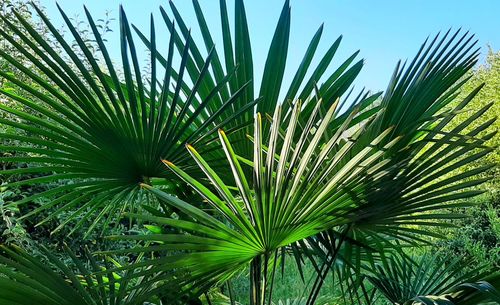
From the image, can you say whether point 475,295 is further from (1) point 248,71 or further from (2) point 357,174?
(1) point 248,71

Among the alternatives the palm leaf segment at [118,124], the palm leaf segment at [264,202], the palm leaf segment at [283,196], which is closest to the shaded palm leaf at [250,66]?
the palm leaf segment at [118,124]

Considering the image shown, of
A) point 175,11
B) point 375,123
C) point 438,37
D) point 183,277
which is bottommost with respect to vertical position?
point 183,277

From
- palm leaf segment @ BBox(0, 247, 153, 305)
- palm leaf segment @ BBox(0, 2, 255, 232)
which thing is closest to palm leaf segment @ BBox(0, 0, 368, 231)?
palm leaf segment @ BBox(0, 2, 255, 232)

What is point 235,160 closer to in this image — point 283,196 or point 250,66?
point 283,196

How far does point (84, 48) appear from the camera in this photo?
1.16 meters

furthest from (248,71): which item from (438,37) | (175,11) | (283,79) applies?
(438,37)

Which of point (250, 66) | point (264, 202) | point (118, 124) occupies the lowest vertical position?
point (264, 202)

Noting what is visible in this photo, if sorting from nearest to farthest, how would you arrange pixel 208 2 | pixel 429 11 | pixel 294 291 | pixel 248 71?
pixel 248 71
pixel 208 2
pixel 294 291
pixel 429 11

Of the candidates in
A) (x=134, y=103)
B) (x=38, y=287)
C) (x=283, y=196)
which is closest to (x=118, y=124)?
(x=134, y=103)

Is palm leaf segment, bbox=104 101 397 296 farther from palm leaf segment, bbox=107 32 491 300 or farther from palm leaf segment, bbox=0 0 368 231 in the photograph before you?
palm leaf segment, bbox=0 0 368 231

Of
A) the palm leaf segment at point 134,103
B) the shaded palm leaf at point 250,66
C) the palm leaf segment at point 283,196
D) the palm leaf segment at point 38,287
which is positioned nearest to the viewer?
the palm leaf segment at point 283,196

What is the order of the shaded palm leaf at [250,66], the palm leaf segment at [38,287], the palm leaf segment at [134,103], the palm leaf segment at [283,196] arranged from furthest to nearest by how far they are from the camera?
the shaded palm leaf at [250,66] → the palm leaf segment at [134,103] → the palm leaf segment at [38,287] → the palm leaf segment at [283,196]

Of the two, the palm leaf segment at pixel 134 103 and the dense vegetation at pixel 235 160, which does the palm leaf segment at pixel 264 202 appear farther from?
the palm leaf segment at pixel 134 103

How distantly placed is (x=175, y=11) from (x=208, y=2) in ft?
0.63
